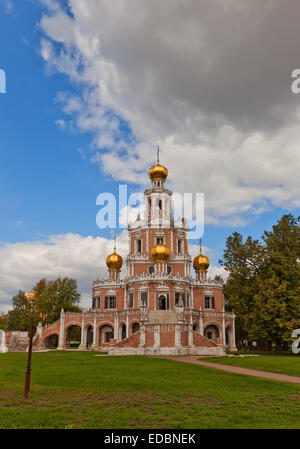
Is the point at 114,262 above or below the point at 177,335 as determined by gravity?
above

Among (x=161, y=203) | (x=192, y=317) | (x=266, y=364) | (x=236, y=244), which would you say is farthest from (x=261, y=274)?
(x=161, y=203)

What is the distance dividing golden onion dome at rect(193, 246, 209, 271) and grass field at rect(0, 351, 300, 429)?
4422 cm

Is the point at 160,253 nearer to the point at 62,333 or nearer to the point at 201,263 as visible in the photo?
the point at 201,263

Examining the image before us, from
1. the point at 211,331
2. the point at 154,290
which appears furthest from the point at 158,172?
the point at 211,331

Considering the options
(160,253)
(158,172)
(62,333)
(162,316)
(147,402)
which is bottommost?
(147,402)

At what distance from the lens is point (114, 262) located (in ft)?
205

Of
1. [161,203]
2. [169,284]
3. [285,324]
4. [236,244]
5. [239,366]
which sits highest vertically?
[161,203]

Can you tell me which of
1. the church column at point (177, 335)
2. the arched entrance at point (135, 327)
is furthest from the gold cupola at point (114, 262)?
the church column at point (177, 335)

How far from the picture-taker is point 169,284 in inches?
2110

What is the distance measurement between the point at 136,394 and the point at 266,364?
16629 mm

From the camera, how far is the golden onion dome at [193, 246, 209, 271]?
6244 cm

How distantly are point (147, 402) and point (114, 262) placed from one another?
5084 cm
